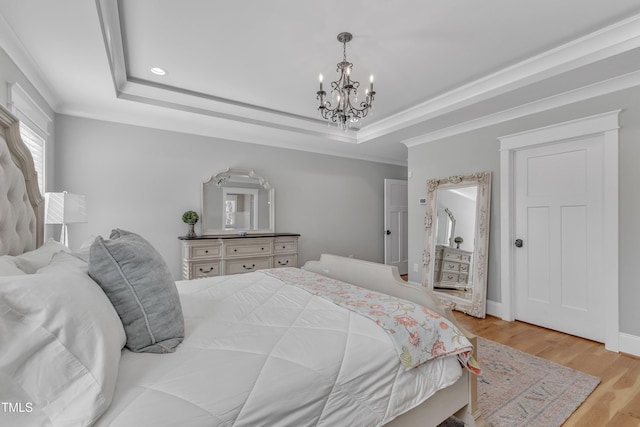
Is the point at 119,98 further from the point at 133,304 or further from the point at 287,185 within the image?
the point at 133,304

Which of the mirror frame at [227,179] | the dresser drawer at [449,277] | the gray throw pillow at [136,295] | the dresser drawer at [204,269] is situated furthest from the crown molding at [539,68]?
the gray throw pillow at [136,295]

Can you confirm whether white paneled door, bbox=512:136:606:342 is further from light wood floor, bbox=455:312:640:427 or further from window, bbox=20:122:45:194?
window, bbox=20:122:45:194

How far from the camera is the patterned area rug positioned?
1.75 meters

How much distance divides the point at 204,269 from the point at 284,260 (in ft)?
3.64

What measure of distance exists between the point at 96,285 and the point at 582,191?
3901 millimetres

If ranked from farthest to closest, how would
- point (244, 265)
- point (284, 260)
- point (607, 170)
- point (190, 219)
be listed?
point (284, 260) < point (244, 265) < point (190, 219) < point (607, 170)

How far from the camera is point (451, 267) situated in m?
3.99

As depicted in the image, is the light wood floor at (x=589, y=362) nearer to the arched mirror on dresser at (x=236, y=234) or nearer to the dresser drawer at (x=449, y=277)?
the dresser drawer at (x=449, y=277)

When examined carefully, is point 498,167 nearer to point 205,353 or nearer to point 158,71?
point 205,353

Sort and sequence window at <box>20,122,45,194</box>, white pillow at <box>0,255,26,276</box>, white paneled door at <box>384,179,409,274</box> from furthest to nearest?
white paneled door at <box>384,179,409,274</box> → window at <box>20,122,45,194</box> → white pillow at <box>0,255,26,276</box>

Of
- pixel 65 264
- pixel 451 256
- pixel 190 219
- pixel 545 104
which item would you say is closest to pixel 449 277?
pixel 451 256

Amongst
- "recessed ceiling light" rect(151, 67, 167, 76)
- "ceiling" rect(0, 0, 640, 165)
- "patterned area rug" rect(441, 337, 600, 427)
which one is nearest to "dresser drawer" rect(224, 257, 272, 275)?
"ceiling" rect(0, 0, 640, 165)

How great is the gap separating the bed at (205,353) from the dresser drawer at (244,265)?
200 centimetres

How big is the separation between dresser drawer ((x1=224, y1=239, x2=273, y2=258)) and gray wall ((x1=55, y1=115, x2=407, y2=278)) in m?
0.57
